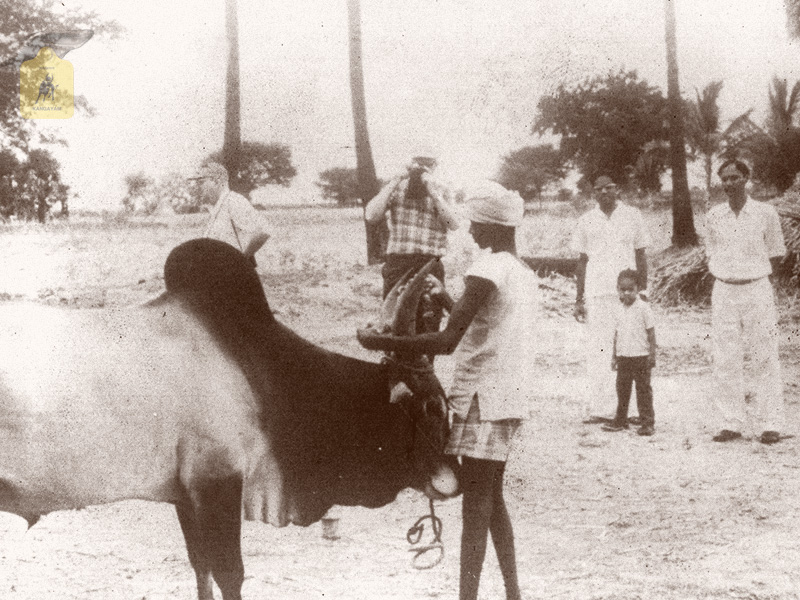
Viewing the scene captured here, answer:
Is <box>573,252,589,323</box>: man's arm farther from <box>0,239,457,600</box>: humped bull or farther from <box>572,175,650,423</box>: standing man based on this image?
<box>0,239,457,600</box>: humped bull

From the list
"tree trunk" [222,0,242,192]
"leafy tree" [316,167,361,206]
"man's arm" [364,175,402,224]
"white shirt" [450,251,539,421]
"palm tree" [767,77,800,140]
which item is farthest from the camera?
"palm tree" [767,77,800,140]

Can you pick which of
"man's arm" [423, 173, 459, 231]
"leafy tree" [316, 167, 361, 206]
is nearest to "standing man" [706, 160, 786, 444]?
"man's arm" [423, 173, 459, 231]

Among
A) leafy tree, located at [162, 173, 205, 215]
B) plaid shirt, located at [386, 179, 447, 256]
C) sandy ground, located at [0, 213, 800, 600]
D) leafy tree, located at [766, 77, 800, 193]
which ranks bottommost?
sandy ground, located at [0, 213, 800, 600]

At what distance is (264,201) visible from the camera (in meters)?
4.96

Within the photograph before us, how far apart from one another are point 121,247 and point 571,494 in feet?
8.80

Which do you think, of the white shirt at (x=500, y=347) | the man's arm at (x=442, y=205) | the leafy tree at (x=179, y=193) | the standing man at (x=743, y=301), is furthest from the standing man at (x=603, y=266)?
the white shirt at (x=500, y=347)

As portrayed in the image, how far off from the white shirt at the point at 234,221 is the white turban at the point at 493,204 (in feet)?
4.03

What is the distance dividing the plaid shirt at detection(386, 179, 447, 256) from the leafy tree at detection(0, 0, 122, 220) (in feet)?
5.33

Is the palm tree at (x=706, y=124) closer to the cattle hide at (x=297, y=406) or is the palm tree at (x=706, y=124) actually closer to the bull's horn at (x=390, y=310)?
the bull's horn at (x=390, y=310)

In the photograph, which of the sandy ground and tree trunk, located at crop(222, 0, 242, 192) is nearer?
the sandy ground

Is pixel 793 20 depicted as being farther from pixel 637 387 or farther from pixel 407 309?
pixel 407 309

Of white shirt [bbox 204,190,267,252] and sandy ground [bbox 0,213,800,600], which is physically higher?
white shirt [bbox 204,190,267,252]

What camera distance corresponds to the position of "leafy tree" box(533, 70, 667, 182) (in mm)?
5934

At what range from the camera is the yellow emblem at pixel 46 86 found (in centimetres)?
444
